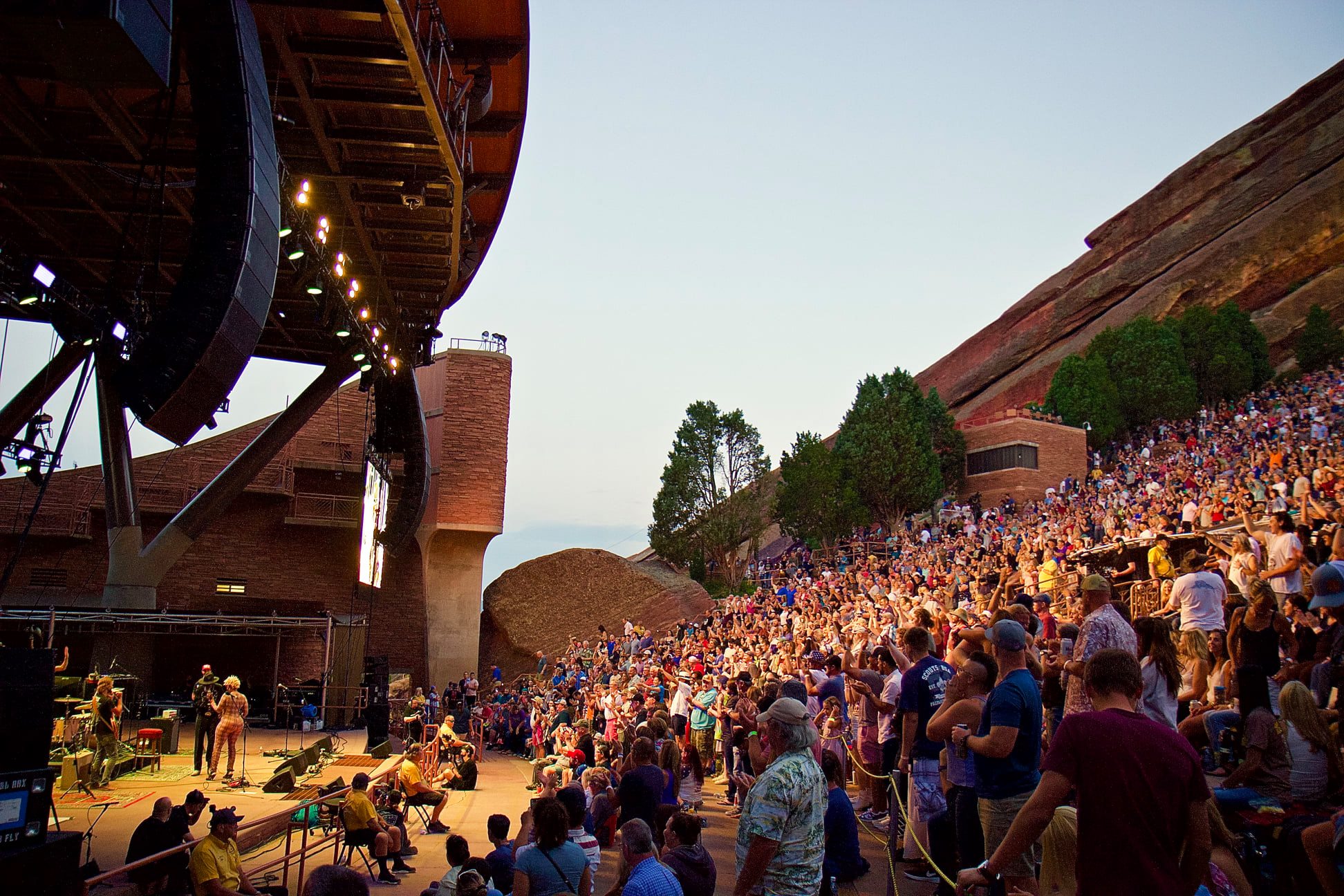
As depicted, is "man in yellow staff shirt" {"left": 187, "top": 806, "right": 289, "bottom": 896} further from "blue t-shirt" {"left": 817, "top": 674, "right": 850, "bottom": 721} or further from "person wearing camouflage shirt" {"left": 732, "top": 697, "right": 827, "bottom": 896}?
"blue t-shirt" {"left": 817, "top": 674, "right": 850, "bottom": 721}

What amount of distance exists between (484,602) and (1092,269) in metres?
57.2

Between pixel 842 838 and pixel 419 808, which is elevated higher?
pixel 842 838

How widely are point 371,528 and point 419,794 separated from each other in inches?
251

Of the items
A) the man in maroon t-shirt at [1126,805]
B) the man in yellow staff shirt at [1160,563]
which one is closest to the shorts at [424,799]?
the man in yellow staff shirt at [1160,563]

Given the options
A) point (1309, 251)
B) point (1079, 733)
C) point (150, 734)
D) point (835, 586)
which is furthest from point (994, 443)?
point (1079, 733)

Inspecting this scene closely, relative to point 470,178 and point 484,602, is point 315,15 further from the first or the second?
point 484,602

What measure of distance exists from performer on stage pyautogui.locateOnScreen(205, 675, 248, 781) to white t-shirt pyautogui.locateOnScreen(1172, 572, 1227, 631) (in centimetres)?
1248

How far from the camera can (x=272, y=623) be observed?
1920 cm

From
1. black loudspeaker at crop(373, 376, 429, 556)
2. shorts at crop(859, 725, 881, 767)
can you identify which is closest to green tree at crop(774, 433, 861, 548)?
black loudspeaker at crop(373, 376, 429, 556)

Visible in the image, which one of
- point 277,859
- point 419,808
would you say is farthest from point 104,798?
point 277,859

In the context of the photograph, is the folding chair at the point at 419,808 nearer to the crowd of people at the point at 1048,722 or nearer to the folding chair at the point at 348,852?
the folding chair at the point at 348,852

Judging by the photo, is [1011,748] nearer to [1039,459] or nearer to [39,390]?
[39,390]

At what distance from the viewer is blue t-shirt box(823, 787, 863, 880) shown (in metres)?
5.18

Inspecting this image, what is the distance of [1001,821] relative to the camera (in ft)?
13.9
